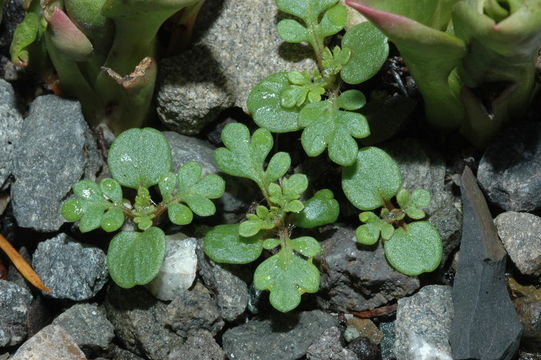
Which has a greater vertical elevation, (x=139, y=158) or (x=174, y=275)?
(x=139, y=158)

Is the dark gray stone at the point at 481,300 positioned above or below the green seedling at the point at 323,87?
below

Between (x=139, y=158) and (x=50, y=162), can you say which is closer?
(x=139, y=158)

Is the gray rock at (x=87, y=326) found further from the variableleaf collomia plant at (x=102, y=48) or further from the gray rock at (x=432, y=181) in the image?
the gray rock at (x=432, y=181)

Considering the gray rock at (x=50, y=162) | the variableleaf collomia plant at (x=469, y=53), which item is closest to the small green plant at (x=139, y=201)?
the gray rock at (x=50, y=162)

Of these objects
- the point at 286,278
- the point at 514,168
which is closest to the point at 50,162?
the point at 286,278

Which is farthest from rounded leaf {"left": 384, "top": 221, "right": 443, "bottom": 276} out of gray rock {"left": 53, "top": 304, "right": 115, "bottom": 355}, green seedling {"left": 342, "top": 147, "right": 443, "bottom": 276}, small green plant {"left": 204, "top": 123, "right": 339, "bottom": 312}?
gray rock {"left": 53, "top": 304, "right": 115, "bottom": 355}

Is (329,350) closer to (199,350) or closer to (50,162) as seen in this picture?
(199,350)
